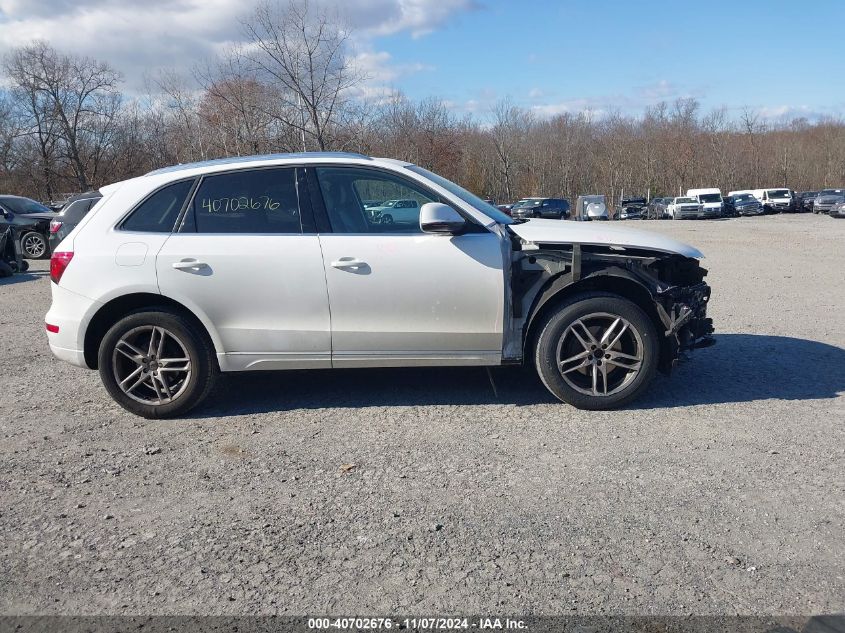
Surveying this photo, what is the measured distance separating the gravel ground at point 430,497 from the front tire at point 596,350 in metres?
0.19

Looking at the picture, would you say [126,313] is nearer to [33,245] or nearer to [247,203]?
[247,203]

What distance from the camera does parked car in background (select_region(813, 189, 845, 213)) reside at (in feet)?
158

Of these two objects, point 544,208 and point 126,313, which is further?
point 544,208

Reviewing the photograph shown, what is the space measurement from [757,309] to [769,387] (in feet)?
12.4

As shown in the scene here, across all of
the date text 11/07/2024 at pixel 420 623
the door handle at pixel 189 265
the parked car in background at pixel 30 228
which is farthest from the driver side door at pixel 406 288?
the parked car in background at pixel 30 228

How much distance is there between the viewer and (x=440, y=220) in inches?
188

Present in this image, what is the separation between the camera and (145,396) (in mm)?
5152

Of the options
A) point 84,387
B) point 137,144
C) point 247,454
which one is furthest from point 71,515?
point 137,144

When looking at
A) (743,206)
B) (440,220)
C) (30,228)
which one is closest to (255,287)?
(440,220)

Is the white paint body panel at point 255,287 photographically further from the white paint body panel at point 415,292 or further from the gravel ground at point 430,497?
the gravel ground at point 430,497

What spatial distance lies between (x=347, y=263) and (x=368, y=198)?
569 mm

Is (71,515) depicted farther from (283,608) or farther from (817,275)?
(817,275)

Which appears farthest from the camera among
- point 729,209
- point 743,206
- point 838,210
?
point 729,209

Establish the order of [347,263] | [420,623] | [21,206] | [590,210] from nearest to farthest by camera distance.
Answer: [420,623] → [347,263] → [21,206] → [590,210]
